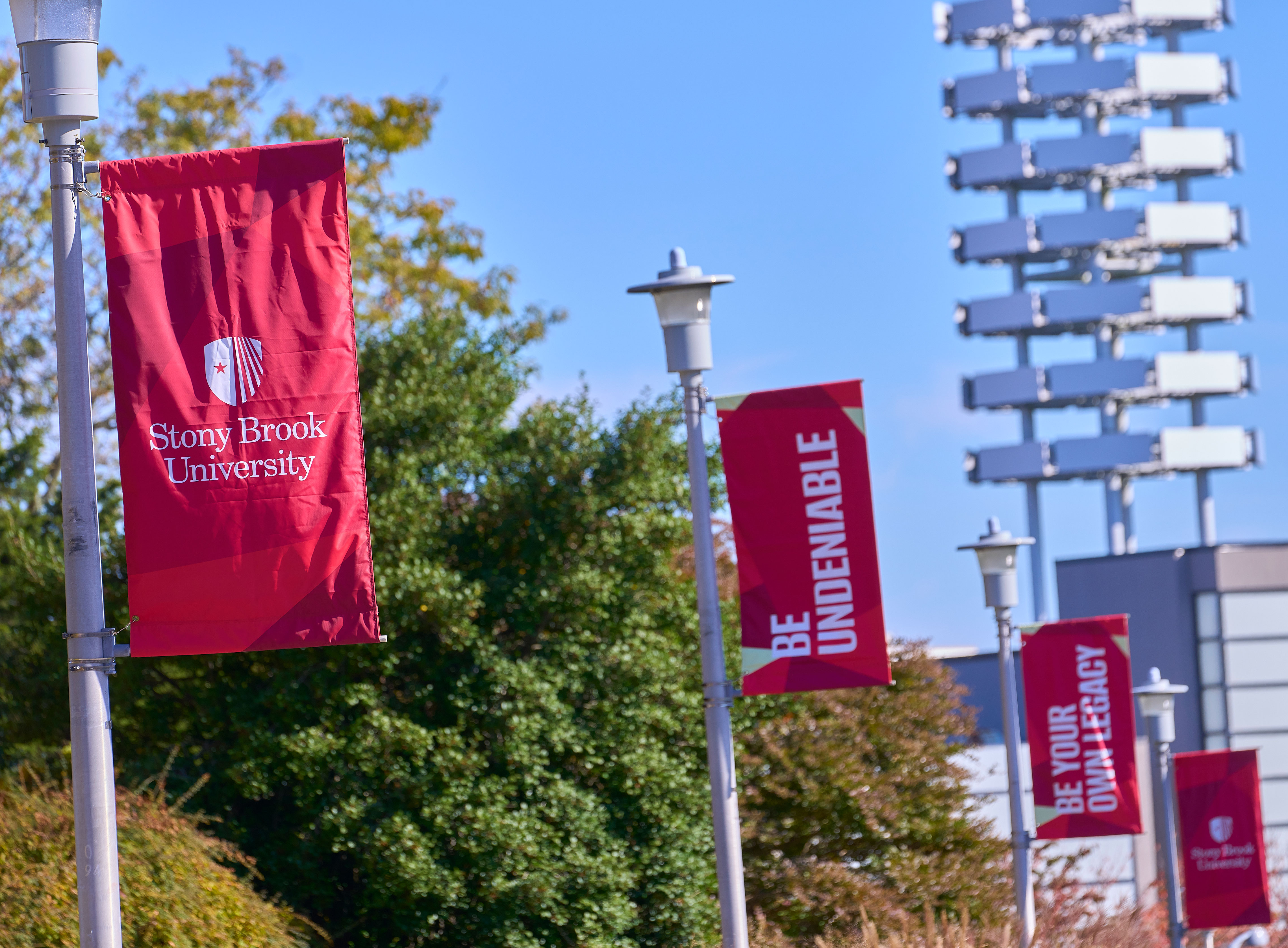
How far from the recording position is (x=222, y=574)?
20.4 ft

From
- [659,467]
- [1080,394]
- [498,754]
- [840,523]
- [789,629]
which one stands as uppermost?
[1080,394]

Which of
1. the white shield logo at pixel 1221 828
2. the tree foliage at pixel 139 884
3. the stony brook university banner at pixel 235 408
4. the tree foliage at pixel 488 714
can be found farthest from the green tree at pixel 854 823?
the stony brook university banner at pixel 235 408

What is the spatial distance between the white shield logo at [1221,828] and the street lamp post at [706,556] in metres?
14.7

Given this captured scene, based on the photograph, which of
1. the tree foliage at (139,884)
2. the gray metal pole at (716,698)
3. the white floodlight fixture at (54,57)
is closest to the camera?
the white floodlight fixture at (54,57)

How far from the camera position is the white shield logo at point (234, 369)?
244 inches

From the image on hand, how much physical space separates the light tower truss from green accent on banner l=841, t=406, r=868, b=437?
193 feet

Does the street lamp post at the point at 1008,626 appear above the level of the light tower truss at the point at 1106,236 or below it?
below

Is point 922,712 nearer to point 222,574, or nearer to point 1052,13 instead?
point 222,574

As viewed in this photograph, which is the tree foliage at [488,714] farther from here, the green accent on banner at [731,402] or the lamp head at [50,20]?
the lamp head at [50,20]

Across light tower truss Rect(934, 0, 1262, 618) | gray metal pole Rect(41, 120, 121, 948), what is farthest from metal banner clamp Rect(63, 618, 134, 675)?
light tower truss Rect(934, 0, 1262, 618)

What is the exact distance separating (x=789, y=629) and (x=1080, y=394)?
59400 millimetres

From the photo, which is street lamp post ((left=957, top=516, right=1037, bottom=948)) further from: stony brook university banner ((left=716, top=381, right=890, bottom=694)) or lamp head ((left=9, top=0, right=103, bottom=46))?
lamp head ((left=9, top=0, right=103, bottom=46))

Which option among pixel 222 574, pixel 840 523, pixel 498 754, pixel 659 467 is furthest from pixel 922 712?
pixel 222 574

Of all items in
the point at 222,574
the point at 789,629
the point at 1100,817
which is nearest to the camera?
the point at 222,574
